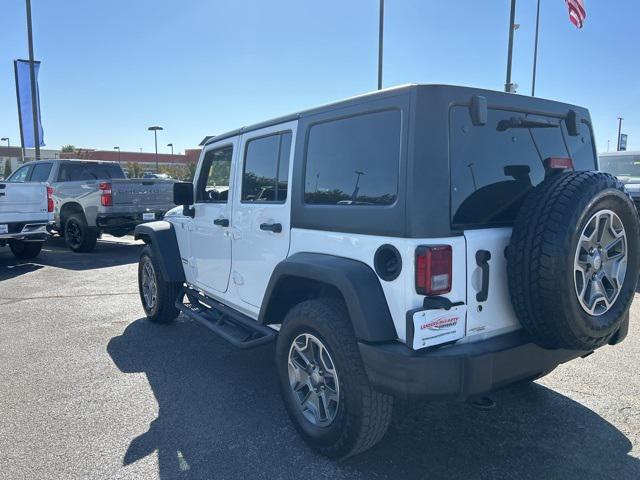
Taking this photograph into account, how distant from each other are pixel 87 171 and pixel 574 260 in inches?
457

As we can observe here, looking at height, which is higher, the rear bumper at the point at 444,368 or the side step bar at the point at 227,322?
the rear bumper at the point at 444,368

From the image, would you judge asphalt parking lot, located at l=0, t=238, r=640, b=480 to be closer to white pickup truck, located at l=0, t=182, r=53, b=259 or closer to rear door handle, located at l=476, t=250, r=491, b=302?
rear door handle, located at l=476, t=250, r=491, b=302

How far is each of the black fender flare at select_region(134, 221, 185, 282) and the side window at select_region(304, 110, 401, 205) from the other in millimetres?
2464

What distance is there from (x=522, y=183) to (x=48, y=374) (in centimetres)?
401

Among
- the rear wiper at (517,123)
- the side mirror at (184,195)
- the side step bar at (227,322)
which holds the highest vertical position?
the rear wiper at (517,123)

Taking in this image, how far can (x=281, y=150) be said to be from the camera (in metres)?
3.44

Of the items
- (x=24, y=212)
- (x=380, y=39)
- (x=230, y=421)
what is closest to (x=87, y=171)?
(x=24, y=212)

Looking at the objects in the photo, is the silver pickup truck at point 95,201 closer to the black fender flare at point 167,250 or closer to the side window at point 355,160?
the black fender flare at point 167,250

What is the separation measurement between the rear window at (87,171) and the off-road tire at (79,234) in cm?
114

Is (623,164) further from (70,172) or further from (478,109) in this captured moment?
(70,172)

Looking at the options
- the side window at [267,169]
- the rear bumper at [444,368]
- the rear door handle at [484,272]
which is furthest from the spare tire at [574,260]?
the side window at [267,169]

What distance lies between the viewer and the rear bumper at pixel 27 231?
28.9ft

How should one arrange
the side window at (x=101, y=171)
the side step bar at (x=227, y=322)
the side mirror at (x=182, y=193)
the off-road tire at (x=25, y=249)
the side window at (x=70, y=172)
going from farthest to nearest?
the side window at (x=101, y=171) → the side window at (x=70, y=172) → the off-road tire at (x=25, y=249) → the side mirror at (x=182, y=193) → the side step bar at (x=227, y=322)

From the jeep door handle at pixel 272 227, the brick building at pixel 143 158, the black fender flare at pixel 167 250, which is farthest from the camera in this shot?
the brick building at pixel 143 158
